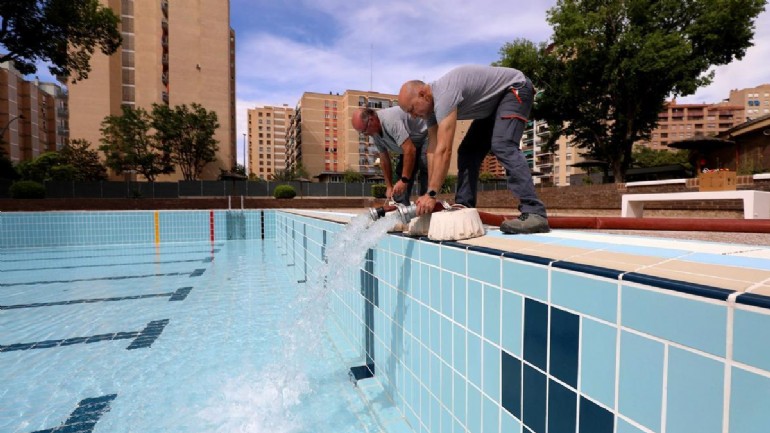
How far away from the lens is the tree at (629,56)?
58.3ft

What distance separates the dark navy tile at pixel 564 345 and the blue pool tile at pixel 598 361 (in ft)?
0.07

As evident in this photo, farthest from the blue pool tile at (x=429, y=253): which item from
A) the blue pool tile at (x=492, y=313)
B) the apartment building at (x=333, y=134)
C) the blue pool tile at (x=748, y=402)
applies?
the apartment building at (x=333, y=134)

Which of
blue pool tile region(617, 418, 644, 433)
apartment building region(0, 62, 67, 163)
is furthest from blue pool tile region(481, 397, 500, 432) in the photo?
apartment building region(0, 62, 67, 163)

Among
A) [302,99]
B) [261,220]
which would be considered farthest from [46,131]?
[261,220]

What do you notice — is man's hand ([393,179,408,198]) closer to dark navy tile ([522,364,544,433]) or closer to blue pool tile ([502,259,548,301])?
blue pool tile ([502,259,548,301])

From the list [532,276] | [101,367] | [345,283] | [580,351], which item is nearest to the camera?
[580,351]

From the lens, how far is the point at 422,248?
5.98ft

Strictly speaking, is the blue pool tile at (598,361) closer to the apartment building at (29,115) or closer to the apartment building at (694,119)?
the apartment building at (29,115)

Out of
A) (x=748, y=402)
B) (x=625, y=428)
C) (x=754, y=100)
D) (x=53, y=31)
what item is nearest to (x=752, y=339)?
(x=748, y=402)

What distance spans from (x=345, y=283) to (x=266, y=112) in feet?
423

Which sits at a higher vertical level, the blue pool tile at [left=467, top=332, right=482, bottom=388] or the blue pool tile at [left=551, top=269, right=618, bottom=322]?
the blue pool tile at [left=551, top=269, right=618, bottom=322]

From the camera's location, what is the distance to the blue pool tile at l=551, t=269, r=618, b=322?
2.71 ft

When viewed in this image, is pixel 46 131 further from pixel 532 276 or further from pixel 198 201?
pixel 532 276

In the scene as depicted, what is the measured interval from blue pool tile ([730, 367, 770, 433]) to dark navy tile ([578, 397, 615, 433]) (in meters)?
0.25
